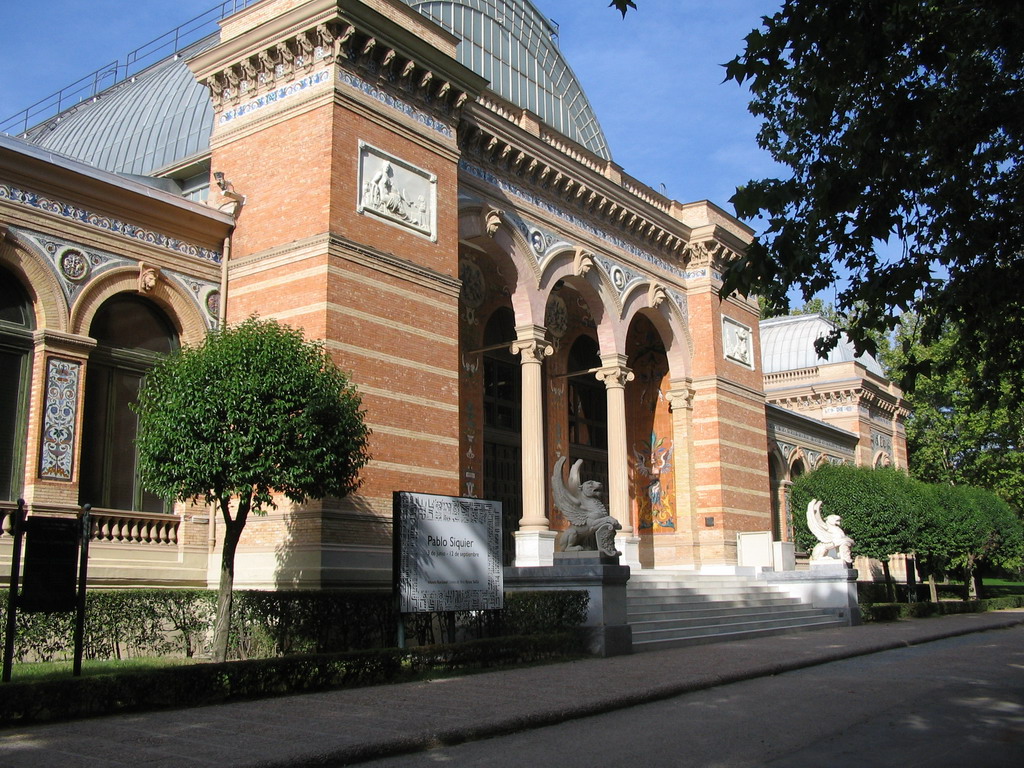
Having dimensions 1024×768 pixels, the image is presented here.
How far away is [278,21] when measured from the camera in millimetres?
17594

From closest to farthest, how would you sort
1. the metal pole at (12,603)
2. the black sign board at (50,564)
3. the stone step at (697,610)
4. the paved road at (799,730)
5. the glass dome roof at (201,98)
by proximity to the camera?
1. the paved road at (799,730)
2. the metal pole at (12,603)
3. the black sign board at (50,564)
4. the stone step at (697,610)
5. the glass dome roof at (201,98)

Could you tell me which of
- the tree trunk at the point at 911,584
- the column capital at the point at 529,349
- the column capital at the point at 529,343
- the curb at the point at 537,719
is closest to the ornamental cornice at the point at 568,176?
the column capital at the point at 529,343

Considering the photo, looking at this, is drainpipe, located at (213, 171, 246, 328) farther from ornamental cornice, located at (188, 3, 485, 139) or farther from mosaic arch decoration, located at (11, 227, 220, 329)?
ornamental cornice, located at (188, 3, 485, 139)

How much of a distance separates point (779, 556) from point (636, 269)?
29.0ft

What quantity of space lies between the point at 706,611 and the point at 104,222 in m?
13.3

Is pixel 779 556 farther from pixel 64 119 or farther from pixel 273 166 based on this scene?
pixel 64 119

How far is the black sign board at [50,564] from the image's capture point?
972 centimetres

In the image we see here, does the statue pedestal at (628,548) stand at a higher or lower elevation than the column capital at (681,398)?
lower

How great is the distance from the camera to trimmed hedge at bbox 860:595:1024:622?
24484 mm

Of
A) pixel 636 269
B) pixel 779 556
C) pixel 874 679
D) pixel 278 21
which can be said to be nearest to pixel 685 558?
pixel 779 556

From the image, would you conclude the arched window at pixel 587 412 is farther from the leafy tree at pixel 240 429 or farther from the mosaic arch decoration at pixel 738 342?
the leafy tree at pixel 240 429

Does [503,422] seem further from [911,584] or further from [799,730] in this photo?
[911,584]

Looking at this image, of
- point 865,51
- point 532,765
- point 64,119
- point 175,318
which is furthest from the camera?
point 64,119

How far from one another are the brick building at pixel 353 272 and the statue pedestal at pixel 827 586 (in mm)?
2364
